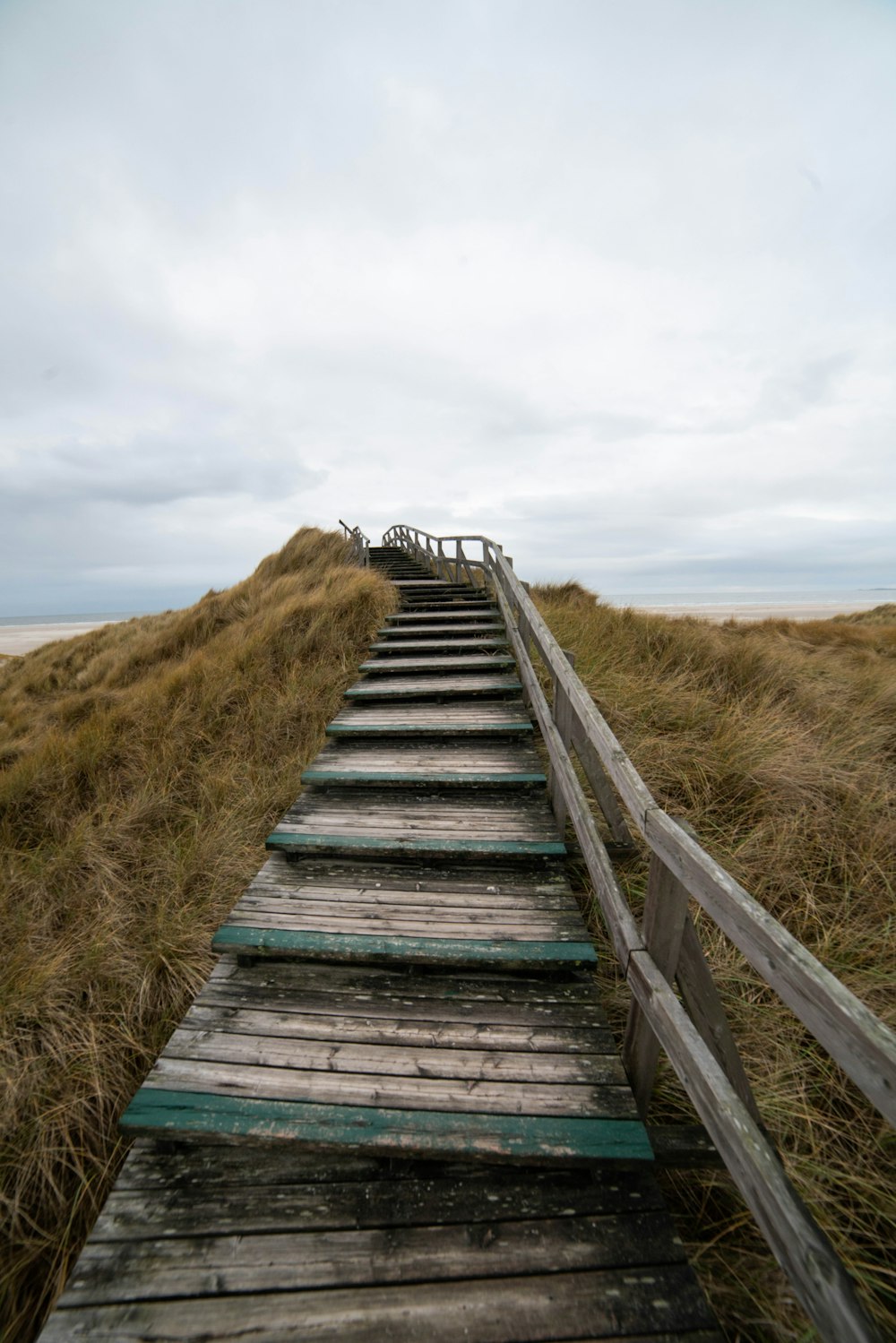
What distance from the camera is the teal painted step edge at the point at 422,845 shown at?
297 cm

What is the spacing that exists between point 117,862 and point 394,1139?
287 centimetres

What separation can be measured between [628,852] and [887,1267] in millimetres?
1668

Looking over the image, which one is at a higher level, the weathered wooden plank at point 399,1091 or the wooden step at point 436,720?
the wooden step at point 436,720

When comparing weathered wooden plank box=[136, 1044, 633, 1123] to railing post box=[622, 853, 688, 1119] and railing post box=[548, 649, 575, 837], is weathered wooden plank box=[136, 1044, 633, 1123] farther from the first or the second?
railing post box=[548, 649, 575, 837]

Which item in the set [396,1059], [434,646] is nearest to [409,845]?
[396,1059]

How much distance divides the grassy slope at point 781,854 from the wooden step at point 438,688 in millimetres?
946

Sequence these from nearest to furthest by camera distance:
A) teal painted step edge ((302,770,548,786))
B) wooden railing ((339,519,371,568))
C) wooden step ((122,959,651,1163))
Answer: wooden step ((122,959,651,1163)) < teal painted step edge ((302,770,548,786)) < wooden railing ((339,519,371,568))

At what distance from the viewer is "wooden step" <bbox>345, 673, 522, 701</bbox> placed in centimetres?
502

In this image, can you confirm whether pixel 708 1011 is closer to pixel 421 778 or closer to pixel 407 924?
pixel 407 924

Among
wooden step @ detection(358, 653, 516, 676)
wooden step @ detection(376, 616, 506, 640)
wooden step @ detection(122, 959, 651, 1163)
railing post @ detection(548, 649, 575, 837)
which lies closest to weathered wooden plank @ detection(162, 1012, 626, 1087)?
wooden step @ detection(122, 959, 651, 1163)

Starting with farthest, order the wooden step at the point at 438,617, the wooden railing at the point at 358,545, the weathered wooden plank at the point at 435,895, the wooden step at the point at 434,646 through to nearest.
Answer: the wooden railing at the point at 358,545 < the wooden step at the point at 438,617 < the wooden step at the point at 434,646 < the weathered wooden plank at the point at 435,895

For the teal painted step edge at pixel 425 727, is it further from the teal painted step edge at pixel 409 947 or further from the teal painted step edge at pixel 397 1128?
the teal painted step edge at pixel 397 1128

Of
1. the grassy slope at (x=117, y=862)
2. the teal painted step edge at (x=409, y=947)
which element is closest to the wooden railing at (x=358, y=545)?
the grassy slope at (x=117, y=862)

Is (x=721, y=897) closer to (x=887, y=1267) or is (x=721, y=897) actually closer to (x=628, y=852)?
(x=887, y=1267)
